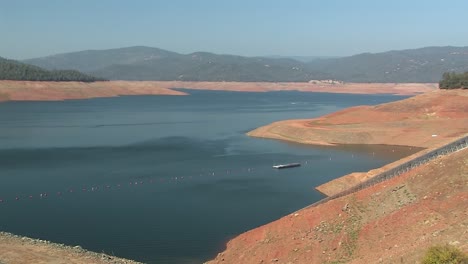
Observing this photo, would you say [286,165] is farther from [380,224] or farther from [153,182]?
[380,224]

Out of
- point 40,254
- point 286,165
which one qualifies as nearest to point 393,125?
point 286,165

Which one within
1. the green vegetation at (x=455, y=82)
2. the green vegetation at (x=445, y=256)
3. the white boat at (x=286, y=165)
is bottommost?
the white boat at (x=286, y=165)

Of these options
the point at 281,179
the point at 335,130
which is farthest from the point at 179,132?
the point at 281,179

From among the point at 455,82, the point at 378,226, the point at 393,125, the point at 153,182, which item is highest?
the point at 455,82

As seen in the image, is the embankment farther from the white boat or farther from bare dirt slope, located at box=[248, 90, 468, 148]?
bare dirt slope, located at box=[248, 90, 468, 148]

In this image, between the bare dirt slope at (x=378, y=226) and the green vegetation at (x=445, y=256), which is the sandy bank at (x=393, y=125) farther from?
the green vegetation at (x=445, y=256)

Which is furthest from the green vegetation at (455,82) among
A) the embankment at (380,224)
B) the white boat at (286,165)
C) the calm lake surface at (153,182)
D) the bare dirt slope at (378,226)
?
the bare dirt slope at (378,226)

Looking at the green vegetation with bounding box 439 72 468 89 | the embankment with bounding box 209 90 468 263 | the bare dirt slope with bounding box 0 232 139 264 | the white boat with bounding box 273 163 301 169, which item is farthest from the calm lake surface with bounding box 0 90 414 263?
the green vegetation with bounding box 439 72 468 89
